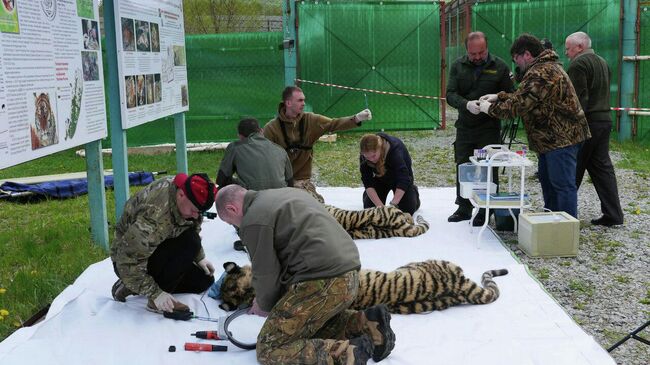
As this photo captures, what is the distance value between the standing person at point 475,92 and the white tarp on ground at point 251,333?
5.93 ft

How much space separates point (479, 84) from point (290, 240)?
13.8 ft

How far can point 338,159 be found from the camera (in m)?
11.5

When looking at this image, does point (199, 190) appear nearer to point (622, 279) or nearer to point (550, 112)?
point (622, 279)

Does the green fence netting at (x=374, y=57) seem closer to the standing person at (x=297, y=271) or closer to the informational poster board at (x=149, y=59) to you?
the informational poster board at (x=149, y=59)

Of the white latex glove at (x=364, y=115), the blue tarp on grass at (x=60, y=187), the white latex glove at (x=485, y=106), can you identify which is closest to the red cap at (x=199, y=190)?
the white latex glove at (x=364, y=115)

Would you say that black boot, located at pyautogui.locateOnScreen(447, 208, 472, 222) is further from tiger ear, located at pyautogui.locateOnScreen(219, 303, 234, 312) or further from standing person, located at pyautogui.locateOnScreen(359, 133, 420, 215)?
tiger ear, located at pyautogui.locateOnScreen(219, 303, 234, 312)

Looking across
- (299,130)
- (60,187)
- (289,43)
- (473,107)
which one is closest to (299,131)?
(299,130)

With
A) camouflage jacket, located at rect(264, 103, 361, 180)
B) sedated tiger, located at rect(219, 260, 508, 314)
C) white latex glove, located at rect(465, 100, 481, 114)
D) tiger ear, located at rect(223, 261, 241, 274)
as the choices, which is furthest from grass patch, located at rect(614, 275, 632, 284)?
camouflage jacket, located at rect(264, 103, 361, 180)

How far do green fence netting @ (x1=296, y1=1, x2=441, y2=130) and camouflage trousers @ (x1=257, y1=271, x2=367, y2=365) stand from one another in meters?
10.2

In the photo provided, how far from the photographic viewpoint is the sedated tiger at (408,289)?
14.6ft

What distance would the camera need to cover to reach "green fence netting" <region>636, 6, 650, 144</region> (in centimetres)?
1218

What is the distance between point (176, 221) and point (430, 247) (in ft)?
8.69

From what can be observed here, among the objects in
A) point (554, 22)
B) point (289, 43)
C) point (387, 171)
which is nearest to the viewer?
point (387, 171)

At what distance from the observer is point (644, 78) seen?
12281 millimetres
